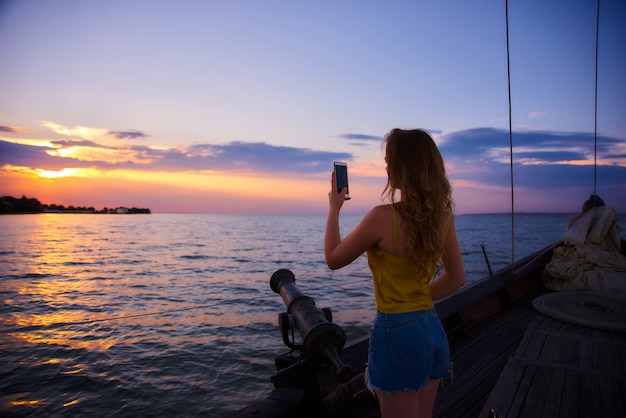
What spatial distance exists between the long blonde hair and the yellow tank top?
0.19 ft

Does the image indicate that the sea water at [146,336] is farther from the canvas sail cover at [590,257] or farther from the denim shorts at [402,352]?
the denim shorts at [402,352]

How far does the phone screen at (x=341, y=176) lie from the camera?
74.4 inches

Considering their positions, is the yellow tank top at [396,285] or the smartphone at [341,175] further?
the smartphone at [341,175]

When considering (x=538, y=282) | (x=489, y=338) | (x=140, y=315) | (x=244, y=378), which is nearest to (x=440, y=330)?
(x=489, y=338)

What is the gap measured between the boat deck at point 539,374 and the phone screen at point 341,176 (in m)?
2.36

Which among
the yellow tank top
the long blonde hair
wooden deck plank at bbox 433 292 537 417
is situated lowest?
wooden deck plank at bbox 433 292 537 417

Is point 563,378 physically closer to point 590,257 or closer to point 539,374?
point 539,374

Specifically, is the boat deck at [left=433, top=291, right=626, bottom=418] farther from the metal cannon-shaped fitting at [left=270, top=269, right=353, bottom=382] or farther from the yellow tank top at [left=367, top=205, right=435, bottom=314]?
the yellow tank top at [left=367, top=205, right=435, bottom=314]

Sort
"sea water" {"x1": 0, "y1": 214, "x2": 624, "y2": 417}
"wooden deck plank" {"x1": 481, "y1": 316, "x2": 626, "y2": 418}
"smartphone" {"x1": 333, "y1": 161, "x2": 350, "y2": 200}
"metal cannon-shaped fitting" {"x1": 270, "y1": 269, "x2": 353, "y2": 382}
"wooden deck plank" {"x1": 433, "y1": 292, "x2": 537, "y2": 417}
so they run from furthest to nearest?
1. "sea water" {"x1": 0, "y1": 214, "x2": 624, "y2": 417}
2. "wooden deck plank" {"x1": 433, "y1": 292, "x2": 537, "y2": 417}
3. "wooden deck plank" {"x1": 481, "y1": 316, "x2": 626, "y2": 418}
4. "metal cannon-shaped fitting" {"x1": 270, "y1": 269, "x2": 353, "y2": 382}
5. "smartphone" {"x1": 333, "y1": 161, "x2": 350, "y2": 200}

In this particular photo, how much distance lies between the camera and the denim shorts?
1.65 m

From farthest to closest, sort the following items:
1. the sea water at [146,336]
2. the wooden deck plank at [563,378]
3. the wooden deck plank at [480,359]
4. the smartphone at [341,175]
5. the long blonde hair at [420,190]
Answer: the sea water at [146,336], the wooden deck plank at [480,359], the wooden deck plank at [563,378], the smartphone at [341,175], the long blonde hair at [420,190]

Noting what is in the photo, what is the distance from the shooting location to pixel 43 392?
7031mm

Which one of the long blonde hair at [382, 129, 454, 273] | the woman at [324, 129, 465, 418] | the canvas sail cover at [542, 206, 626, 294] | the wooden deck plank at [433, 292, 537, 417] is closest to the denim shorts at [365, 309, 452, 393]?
the woman at [324, 129, 465, 418]

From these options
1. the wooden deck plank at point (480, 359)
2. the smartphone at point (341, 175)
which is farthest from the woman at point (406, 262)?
the wooden deck plank at point (480, 359)
